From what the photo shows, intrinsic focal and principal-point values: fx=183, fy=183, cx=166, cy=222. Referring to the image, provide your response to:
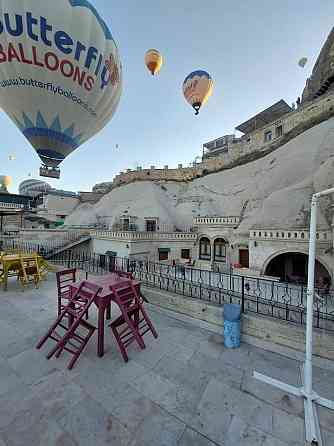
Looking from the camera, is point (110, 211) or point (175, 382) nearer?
point (175, 382)

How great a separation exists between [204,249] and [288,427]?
1584 cm

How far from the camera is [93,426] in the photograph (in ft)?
9.54

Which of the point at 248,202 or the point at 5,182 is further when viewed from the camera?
the point at 5,182

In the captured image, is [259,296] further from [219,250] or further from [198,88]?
[198,88]

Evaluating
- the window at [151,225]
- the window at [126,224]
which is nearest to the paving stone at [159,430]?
the window at [151,225]

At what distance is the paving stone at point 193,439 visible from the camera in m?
2.72

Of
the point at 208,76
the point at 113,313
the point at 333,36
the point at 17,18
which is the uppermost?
the point at 333,36

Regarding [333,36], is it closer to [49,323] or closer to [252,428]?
[252,428]

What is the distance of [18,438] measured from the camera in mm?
2725

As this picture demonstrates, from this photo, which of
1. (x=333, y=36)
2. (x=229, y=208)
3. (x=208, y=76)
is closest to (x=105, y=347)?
(x=208, y=76)

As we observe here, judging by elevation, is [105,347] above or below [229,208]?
below

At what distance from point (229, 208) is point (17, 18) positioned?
21606 millimetres

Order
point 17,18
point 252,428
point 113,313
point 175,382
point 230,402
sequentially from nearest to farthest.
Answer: point 252,428, point 230,402, point 175,382, point 17,18, point 113,313

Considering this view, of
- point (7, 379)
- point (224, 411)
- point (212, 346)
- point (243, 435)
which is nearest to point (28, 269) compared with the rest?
point (7, 379)
